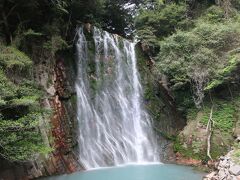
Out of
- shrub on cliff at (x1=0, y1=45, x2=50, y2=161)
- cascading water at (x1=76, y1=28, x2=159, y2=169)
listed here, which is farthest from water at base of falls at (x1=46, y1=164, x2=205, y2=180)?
shrub on cliff at (x1=0, y1=45, x2=50, y2=161)

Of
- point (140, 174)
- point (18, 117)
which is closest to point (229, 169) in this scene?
point (140, 174)

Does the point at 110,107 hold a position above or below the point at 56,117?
above

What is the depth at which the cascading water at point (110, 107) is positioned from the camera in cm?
1626

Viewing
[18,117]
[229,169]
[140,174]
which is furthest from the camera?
[140,174]

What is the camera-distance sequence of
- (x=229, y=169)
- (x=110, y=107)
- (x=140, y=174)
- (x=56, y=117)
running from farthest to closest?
(x=110, y=107) → (x=56, y=117) → (x=140, y=174) → (x=229, y=169)

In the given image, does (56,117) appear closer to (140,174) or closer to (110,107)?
(110,107)

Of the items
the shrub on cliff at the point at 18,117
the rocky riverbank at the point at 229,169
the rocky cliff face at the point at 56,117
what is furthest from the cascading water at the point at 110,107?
the rocky riverbank at the point at 229,169

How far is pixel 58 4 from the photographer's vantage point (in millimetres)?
15508

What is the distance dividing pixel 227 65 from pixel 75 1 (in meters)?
8.51

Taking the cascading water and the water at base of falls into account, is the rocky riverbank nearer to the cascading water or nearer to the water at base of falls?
the water at base of falls

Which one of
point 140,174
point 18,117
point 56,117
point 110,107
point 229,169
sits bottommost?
point 140,174

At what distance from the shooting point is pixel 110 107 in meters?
17.7

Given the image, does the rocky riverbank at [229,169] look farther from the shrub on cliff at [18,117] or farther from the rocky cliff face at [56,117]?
the rocky cliff face at [56,117]

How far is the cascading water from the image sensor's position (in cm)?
1626
